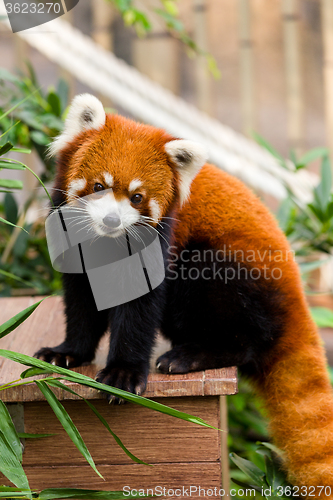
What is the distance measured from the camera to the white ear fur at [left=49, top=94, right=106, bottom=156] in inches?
58.1

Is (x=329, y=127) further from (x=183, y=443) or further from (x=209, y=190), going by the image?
(x=183, y=443)

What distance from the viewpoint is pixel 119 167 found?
4.55 feet

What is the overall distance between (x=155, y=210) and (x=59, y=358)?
0.56m

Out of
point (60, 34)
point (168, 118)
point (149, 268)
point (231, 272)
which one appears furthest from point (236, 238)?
point (60, 34)

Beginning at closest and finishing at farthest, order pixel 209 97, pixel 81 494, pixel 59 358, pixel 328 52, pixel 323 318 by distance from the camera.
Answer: pixel 81 494 → pixel 59 358 → pixel 323 318 → pixel 328 52 → pixel 209 97

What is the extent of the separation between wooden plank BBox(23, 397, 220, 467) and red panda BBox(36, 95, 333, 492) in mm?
119

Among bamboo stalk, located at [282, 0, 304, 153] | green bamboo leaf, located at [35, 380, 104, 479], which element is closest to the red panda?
green bamboo leaf, located at [35, 380, 104, 479]

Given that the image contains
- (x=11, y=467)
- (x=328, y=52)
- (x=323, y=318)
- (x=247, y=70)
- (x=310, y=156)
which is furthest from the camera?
(x=247, y=70)

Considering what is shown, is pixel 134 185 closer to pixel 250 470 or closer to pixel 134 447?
pixel 134 447

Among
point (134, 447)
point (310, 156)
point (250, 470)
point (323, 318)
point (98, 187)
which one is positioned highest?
point (98, 187)

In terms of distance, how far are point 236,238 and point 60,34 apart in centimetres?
211

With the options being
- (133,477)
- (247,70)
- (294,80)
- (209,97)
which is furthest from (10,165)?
(294,80)

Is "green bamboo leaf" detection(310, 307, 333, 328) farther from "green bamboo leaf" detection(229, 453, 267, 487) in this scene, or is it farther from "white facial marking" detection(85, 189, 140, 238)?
"white facial marking" detection(85, 189, 140, 238)

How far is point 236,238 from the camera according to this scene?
170 centimetres
